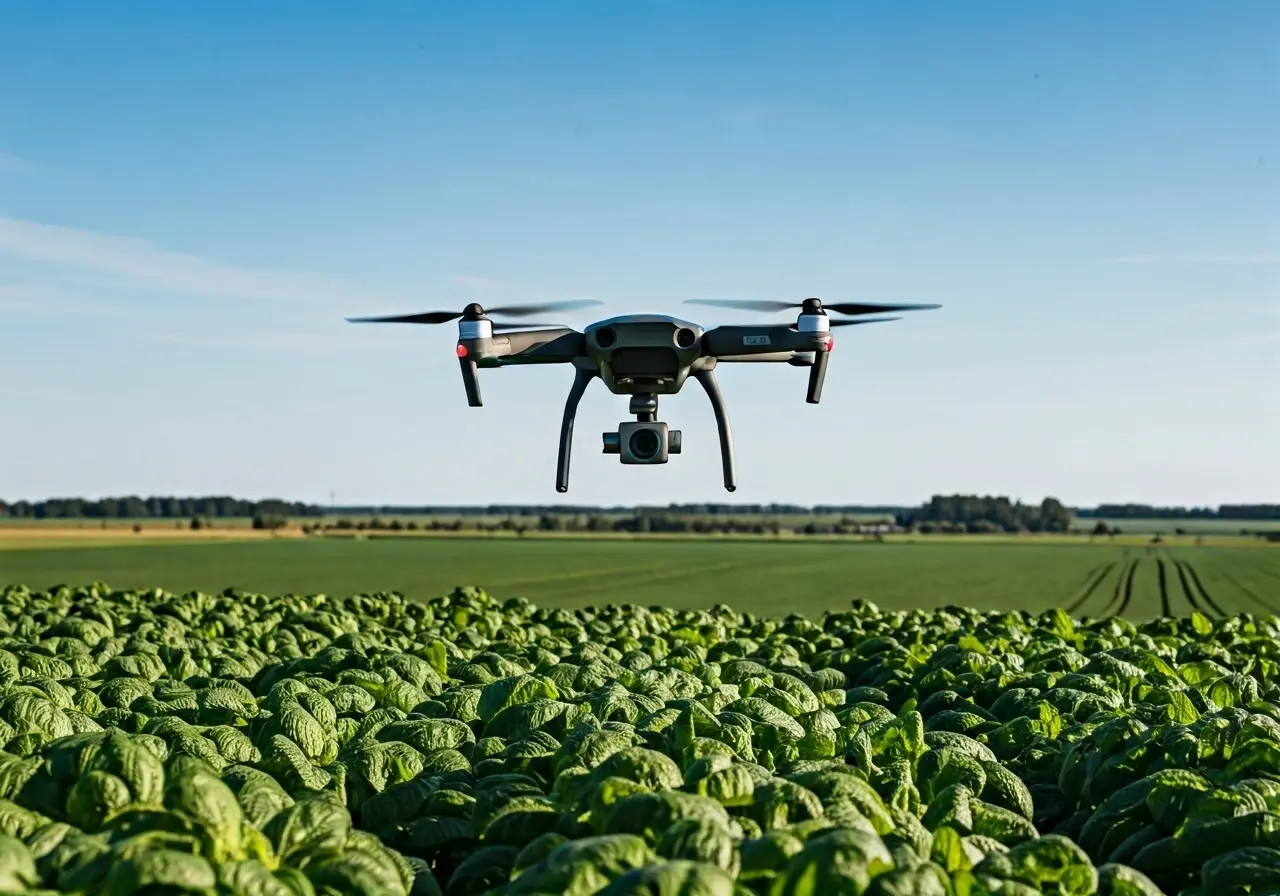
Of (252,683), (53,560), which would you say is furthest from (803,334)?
(53,560)

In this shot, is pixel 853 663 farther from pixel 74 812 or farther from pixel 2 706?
pixel 74 812

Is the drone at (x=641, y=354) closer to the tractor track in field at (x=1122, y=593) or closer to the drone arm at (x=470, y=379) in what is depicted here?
the drone arm at (x=470, y=379)

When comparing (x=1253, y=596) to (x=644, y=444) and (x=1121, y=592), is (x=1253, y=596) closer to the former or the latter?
(x=1121, y=592)

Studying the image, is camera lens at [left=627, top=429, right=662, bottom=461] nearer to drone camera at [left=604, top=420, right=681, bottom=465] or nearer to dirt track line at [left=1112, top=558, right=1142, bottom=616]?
drone camera at [left=604, top=420, right=681, bottom=465]


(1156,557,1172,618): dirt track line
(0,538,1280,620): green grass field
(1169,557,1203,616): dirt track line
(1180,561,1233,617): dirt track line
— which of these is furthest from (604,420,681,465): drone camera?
(1180,561,1233,617): dirt track line

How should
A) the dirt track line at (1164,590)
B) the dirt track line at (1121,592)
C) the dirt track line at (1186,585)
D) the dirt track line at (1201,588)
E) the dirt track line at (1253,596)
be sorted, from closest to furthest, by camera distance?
1. the dirt track line at (1121,592)
2. the dirt track line at (1164,590)
3. the dirt track line at (1201,588)
4. the dirt track line at (1253,596)
5. the dirt track line at (1186,585)

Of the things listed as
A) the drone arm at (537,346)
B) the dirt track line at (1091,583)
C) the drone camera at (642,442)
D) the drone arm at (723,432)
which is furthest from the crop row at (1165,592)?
the drone arm at (537,346)
